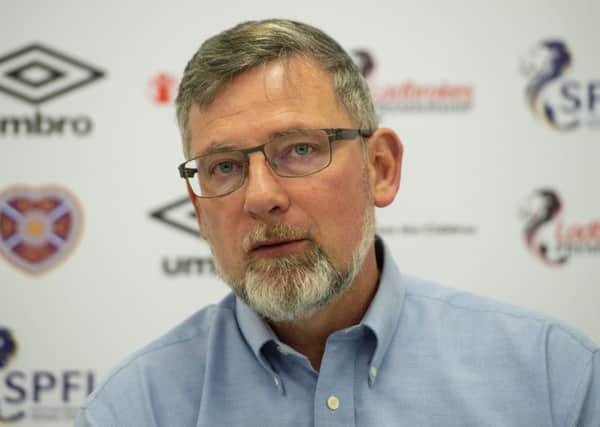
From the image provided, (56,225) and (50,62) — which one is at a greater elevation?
(50,62)

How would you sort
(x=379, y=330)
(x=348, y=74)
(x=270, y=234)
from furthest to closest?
(x=348, y=74)
(x=379, y=330)
(x=270, y=234)

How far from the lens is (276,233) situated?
132cm

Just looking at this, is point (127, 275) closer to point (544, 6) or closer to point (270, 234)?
point (270, 234)

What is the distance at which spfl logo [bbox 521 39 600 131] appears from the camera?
251 cm

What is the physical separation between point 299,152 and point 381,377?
0.50m

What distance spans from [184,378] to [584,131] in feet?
5.89

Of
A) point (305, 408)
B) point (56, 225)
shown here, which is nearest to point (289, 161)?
point (305, 408)

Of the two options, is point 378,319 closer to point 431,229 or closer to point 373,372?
point 373,372

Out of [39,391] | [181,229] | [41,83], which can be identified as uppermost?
[41,83]

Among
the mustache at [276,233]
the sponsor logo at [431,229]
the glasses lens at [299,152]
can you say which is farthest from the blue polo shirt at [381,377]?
the sponsor logo at [431,229]

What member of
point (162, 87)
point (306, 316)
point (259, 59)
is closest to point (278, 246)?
point (306, 316)

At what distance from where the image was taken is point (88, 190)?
8.36ft

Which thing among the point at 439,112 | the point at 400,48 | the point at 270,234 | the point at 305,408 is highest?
the point at 400,48

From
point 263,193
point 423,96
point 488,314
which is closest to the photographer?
point 263,193
